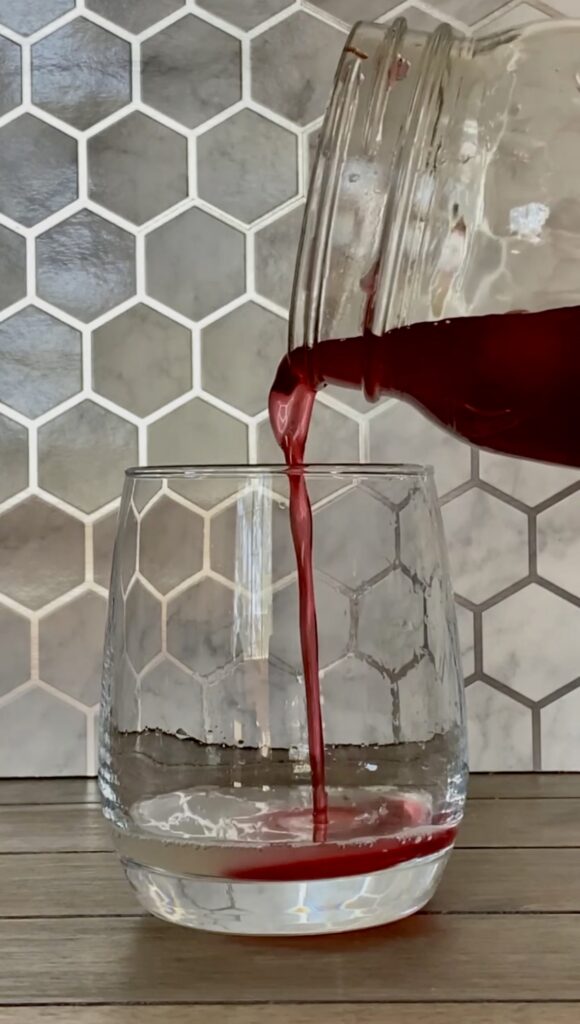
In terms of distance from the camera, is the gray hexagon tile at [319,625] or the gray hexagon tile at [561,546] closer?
the gray hexagon tile at [319,625]

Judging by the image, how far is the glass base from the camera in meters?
0.50

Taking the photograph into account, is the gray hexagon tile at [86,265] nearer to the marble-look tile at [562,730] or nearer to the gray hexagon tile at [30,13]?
the gray hexagon tile at [30,13]

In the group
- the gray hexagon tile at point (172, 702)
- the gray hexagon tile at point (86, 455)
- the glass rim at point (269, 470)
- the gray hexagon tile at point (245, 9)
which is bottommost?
the gray hexagon tile at point (86, 455)

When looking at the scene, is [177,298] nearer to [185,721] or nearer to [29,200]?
[29,200]

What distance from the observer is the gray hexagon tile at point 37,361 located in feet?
2.77

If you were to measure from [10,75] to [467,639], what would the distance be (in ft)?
1.65

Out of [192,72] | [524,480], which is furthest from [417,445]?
[192,72]

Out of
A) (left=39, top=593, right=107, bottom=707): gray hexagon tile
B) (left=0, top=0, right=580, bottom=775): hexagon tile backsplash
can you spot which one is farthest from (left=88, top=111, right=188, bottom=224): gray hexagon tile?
(left=39, top=593, right=107, bottom=707): gray hexagon tile

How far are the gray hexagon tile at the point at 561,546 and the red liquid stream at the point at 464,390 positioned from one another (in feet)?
0.97

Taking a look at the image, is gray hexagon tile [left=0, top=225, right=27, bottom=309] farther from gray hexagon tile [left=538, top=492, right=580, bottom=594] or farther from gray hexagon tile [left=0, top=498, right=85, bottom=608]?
gray hexagon tile [left=538, top=492, right=580, bottom=594]

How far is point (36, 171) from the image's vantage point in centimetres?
85

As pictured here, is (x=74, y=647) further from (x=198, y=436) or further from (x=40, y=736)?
(x=198, y=436)

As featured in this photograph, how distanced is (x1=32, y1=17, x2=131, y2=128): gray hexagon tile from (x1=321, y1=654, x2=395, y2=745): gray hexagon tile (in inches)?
19.4

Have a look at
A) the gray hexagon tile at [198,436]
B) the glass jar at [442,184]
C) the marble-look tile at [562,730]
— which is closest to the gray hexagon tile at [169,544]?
the glass jar at [442,184]
